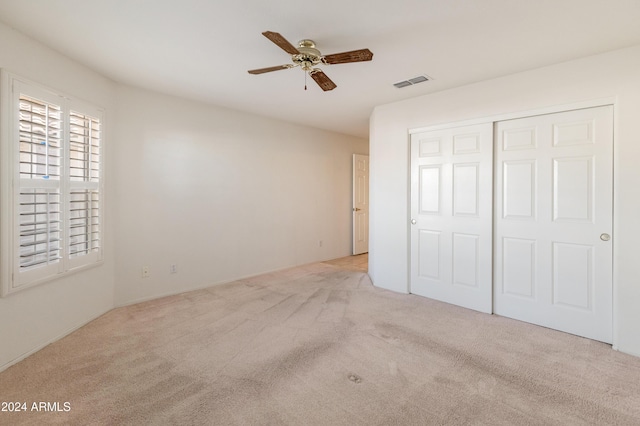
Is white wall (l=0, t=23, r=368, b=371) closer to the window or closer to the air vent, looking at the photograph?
the window

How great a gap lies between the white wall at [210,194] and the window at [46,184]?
1.55 feet

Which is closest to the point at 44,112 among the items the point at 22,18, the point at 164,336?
the point at 22,18

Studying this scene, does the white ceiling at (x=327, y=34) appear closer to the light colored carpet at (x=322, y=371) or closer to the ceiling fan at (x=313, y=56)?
the ceiling fan at (x=313, y=56)

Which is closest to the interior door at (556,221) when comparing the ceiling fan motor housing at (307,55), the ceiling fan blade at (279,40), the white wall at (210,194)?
the ceiling fan motor housing at (307,55)

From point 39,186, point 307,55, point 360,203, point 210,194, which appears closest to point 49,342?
point 39,186

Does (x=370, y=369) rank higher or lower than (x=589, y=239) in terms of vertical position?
lower

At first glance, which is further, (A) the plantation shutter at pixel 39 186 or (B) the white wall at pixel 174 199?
(B) the white wall at pixel 174 199

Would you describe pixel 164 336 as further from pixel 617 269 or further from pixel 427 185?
pixel 617 269

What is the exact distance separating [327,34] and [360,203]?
435 cm

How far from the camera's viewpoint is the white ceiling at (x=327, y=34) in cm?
201

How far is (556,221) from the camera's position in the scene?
2902 mm

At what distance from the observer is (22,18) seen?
216 centimetres

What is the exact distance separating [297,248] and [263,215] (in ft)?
3.10

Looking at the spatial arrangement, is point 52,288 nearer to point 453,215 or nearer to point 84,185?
point 84,185
